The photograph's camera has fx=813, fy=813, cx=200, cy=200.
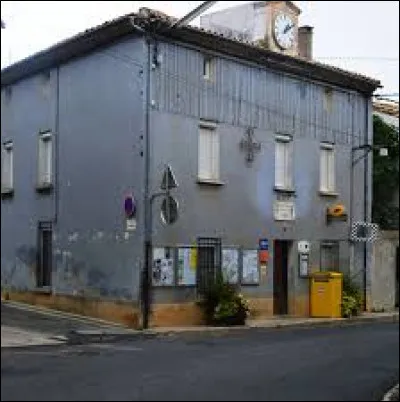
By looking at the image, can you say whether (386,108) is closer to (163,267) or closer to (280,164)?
(280,164)

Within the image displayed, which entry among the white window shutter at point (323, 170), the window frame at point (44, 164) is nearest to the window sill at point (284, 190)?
the white window shutter at point (323, 170)

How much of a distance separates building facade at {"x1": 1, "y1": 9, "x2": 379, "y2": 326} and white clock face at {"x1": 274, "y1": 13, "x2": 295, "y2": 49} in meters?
1.02

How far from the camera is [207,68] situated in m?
20.0

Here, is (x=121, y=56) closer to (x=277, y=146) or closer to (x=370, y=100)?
(x=277, y=146)

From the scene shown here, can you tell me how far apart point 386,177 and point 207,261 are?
500 inches

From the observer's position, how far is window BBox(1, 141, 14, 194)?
5129 mm

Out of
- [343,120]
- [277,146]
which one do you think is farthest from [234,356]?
[343,120]

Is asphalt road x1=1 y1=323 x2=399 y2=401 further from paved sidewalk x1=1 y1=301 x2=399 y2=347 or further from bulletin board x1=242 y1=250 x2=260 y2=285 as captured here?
bulletin board x1=242 y1=250 x2=260 y2=285

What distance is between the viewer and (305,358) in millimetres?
12836

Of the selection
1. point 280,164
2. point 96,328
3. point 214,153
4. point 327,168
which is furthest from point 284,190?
point 96,328

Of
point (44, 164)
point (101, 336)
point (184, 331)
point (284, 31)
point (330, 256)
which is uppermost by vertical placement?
point (284, 31)

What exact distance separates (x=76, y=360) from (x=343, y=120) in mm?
15473

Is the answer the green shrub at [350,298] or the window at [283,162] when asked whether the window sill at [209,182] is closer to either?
the window at [283,162]

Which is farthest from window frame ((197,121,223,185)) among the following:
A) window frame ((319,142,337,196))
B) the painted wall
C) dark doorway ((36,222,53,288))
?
the painted wall
